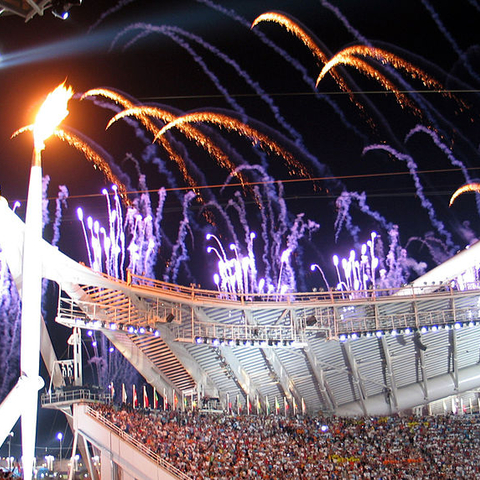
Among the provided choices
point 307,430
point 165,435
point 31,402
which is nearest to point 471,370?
point 307,430

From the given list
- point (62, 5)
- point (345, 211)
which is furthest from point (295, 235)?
point (62, 5)

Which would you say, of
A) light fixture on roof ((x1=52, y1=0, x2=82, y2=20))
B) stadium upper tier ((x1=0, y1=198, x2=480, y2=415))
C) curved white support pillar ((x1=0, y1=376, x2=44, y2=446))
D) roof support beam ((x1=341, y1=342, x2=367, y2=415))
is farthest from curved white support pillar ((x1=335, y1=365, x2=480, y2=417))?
light fixture on roof ((x1=52, y1=0, x2=82, y2=20))

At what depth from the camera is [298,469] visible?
3328 cm

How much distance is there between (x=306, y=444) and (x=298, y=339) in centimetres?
534

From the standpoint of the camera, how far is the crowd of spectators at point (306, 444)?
107 ft

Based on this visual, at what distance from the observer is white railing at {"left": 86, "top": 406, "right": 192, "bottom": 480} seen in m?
30.5

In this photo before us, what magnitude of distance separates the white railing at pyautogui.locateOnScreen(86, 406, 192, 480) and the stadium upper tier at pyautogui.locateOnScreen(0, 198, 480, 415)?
4141mm

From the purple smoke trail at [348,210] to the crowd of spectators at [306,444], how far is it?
14907mm

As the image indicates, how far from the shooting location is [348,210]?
55.3 meters

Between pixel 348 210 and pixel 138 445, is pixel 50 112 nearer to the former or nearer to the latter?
pixel 138 445

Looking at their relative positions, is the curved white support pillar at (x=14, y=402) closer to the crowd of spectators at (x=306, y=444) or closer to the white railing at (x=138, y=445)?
the white railing at (x=138, y=445)

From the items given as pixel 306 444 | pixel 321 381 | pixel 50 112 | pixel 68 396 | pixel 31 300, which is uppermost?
pixel 50 112

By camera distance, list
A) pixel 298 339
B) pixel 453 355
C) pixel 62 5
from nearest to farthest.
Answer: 1. pixel 62 5
2. pixel 298 339
3. pixel 453 355

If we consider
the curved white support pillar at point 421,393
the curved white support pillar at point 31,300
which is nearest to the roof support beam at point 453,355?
the curved white support pillar at point 421,393
